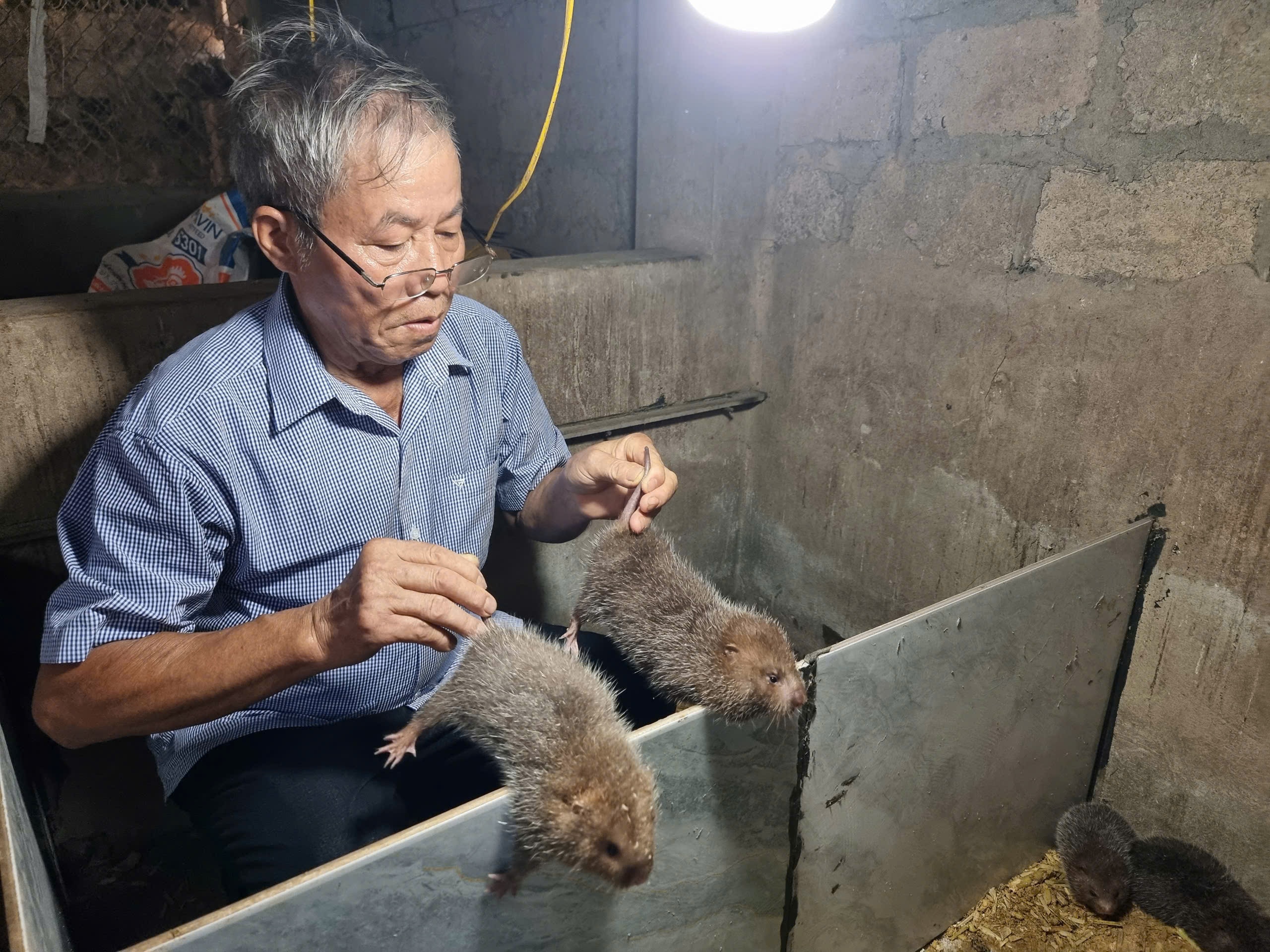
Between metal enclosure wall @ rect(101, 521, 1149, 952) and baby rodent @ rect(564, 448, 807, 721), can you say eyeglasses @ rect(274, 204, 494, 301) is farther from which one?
metal enclosure wall @ rect(101, 521, 1149, 952)

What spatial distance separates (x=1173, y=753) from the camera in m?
2.60

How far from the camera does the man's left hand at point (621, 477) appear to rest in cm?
228

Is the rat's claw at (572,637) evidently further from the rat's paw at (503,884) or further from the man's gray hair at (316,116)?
the man's gray hair at (316,116)

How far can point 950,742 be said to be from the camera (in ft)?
7.06

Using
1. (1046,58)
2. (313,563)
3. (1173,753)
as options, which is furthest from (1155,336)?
(313,563)

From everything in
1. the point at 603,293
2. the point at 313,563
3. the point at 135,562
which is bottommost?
the point at 313,563

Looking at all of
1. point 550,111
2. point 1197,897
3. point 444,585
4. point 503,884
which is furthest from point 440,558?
point 1197,897

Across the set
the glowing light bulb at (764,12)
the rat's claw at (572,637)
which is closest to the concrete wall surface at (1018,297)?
the glowing light bulb at (764,12)

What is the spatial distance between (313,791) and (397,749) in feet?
0.70

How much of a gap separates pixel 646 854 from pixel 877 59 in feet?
9.39

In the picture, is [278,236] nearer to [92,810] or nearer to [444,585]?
[444,585]

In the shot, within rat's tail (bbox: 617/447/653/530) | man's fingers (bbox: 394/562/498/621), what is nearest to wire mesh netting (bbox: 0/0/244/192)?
rat's tail (bbox: 617/447/653/530)

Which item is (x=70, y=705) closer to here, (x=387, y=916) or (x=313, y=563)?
(x=313, y=563)

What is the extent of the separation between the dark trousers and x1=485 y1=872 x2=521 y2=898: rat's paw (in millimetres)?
600
